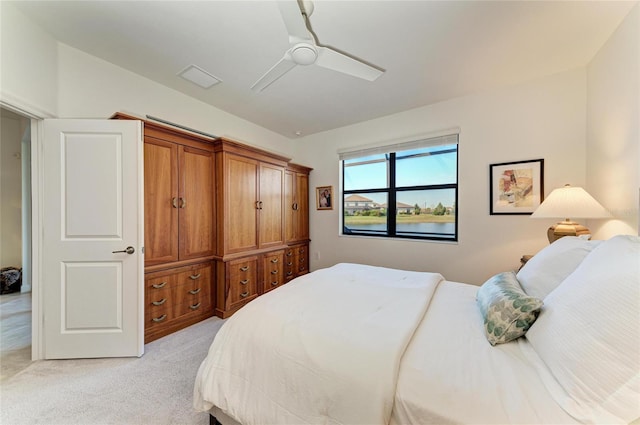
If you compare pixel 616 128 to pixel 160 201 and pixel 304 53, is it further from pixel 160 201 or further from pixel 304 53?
pixel 160 201

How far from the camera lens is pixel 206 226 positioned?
2822 millimetres

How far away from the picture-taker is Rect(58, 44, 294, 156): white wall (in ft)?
7.00

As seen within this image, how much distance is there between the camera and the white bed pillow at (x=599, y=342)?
677mm

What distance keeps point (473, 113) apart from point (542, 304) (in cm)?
262

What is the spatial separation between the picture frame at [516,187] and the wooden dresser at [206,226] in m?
2.80

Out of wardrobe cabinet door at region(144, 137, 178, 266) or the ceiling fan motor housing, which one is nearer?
the ceiling fan motor housing

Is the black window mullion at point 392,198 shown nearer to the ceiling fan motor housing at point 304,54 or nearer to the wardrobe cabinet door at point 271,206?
the wardrobe cabinet door at point 271,206

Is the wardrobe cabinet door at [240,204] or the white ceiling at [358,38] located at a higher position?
the white ceiling at [358,38]

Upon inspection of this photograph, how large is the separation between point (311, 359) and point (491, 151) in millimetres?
3065

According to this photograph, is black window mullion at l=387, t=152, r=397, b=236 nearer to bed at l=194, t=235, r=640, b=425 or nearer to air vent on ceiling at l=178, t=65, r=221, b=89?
bed at l=194, t=235, r=640, b=425

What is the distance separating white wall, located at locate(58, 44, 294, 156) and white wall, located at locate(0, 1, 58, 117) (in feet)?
0.29

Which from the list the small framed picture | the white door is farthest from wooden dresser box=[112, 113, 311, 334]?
the small framed picture

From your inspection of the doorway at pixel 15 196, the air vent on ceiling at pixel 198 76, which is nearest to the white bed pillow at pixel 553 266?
the air vent on ceiling at pixel 198 76

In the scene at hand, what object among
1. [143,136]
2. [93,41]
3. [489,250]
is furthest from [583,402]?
[93,41]
